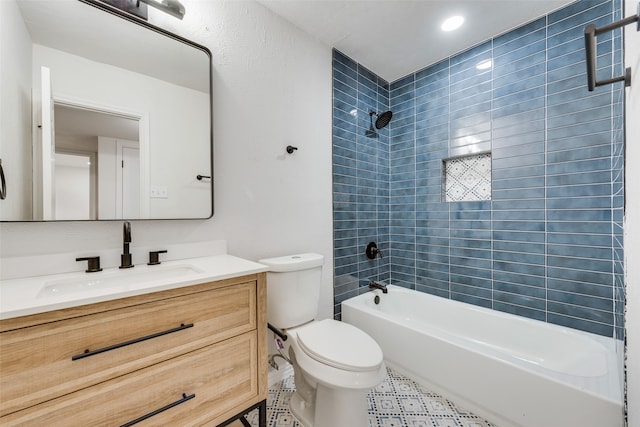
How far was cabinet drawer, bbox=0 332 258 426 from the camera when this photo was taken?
2.36 ft

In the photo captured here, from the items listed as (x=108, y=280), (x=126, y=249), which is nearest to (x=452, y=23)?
(x=126, y=249)

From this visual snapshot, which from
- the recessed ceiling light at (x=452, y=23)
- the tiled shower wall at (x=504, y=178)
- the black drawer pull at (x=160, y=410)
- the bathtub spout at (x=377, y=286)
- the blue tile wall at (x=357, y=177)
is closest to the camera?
the black drawer pull at (x=160, y=410)

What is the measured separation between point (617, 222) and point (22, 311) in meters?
2.62

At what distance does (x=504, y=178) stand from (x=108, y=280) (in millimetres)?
2440

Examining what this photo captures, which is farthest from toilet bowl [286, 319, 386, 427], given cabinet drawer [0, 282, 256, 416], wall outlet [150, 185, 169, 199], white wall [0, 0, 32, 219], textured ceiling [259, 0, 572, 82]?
textured ceiling [259, 0, 572, 82]

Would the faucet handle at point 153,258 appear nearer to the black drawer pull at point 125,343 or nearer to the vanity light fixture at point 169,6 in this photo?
the black drawer pull at point 125,343

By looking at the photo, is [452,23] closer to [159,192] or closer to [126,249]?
[159,192]

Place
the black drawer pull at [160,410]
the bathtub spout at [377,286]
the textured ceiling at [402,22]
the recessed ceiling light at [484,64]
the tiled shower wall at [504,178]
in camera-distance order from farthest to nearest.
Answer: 1. the bathtub spout at [377,286]
2. the recessed ceiling light at [484,64]
3. the textured ceiling at [402,22]
4. the tiled shower wall at [504,178]
5. the black drawer pull at [160,410]

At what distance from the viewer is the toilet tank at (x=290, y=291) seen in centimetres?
144

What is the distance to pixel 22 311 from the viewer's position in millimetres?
650

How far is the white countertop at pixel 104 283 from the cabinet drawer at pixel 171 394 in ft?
0.87

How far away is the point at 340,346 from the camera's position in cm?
126

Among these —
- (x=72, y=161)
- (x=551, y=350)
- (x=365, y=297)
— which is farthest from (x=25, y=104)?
(x=551, y=350)

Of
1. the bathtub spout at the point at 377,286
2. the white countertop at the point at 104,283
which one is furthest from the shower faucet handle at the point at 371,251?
the white countertop at the point at 104,283
